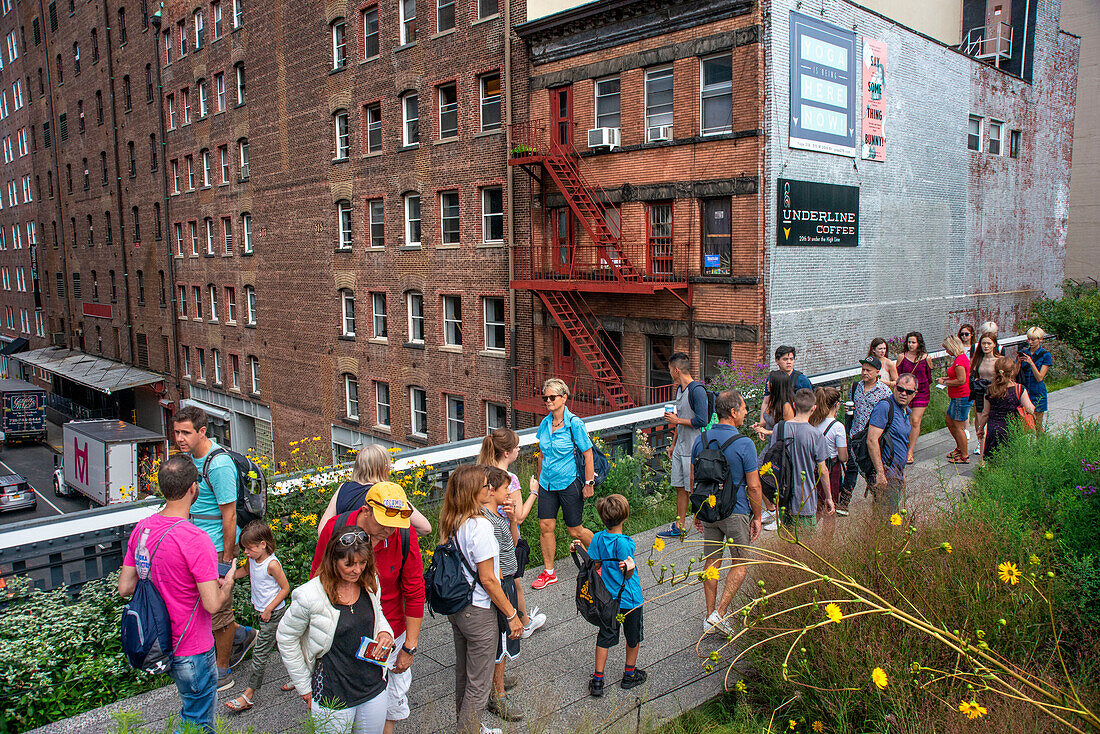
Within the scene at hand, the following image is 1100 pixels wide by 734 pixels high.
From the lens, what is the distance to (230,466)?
5496mm

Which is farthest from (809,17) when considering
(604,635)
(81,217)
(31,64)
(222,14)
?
(31,64)

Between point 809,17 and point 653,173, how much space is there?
5142 mm

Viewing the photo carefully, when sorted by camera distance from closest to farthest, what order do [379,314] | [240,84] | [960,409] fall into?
[960,409]
[379,314]
[240,84]

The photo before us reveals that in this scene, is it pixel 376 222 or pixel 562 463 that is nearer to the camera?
pixel 562 463

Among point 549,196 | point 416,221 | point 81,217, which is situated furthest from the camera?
point 81,217

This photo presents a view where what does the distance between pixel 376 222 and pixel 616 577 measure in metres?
25.9

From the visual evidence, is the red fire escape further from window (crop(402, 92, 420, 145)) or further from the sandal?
the sandal

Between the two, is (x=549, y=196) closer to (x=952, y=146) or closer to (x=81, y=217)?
(x=952, y=146)

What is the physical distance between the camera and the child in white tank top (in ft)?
17.7

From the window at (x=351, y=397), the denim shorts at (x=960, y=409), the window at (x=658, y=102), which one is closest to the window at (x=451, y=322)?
the window at (x=351, y=397)

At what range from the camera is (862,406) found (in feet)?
27.7

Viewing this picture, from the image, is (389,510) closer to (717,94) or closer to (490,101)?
(717,94)

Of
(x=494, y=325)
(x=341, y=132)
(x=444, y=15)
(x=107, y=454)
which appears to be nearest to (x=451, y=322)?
(x=494, y=325)

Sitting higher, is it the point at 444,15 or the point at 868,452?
the point at 444,15
